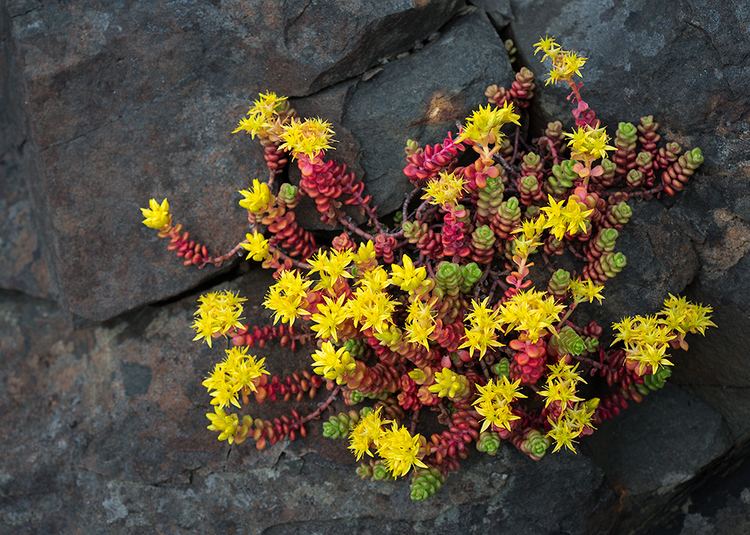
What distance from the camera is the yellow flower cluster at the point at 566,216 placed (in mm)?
3016

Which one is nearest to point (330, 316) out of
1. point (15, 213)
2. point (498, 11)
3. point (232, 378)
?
point (232, 378)

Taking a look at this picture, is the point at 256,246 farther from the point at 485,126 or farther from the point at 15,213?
the point at 15,213

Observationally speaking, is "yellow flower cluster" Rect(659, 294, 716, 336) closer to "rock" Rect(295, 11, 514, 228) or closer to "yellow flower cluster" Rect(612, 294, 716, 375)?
"yellow flower cluster" Rect(612, 294, 716, 375)

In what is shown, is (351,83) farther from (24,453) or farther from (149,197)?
(24,453)

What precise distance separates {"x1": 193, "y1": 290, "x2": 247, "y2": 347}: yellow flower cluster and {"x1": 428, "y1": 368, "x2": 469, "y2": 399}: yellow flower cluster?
0.78m

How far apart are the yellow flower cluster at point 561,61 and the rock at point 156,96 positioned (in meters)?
0.48

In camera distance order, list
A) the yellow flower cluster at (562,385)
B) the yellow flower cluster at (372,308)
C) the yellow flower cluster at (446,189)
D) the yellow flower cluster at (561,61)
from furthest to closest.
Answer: the yellow flower cluster at (561,61)
the yellow flower cluster at (446,189)
the yellow flower cluster at (562,385)
the yellow flower cluster at (372,308)

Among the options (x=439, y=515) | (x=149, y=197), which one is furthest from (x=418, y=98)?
(x=439, y=515)

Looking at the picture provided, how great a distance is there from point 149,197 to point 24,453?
49.2 inches

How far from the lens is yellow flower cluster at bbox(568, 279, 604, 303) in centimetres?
310

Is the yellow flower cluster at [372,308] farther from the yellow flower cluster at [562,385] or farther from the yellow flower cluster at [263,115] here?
the yellow flower cluster at [263,115]

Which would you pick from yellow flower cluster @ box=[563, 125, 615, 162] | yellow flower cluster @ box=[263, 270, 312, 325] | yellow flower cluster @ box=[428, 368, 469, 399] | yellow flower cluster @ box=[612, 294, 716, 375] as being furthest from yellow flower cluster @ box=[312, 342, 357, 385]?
yellow flower cluster @ box=[563, 125, 615, 162]

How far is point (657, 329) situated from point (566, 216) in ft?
1.73

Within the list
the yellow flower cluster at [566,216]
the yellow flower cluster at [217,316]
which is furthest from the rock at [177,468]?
the yellow flower cluster at [566,216]
